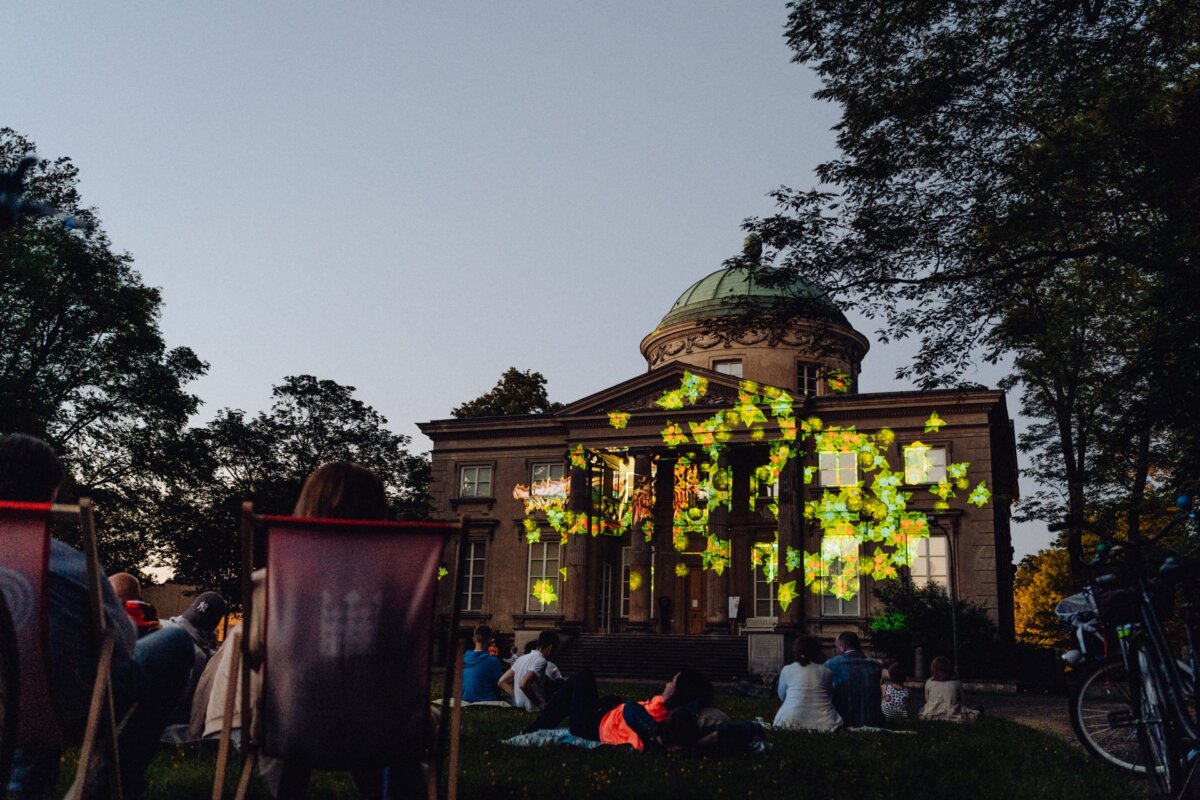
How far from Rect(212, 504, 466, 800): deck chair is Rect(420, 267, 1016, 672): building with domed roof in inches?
1164

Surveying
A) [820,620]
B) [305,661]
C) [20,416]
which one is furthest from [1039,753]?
[20,416]

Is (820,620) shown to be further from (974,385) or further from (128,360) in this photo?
(128,360)

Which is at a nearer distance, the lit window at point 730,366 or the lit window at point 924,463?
the lit window at point 924,463

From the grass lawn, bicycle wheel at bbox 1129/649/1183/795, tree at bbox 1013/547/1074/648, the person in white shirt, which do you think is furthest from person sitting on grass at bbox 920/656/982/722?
tree at bbox 1013/547/1074/648

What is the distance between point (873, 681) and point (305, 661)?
10807mm

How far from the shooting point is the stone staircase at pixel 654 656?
3241 cm

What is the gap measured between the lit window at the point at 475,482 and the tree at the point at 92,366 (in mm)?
11273

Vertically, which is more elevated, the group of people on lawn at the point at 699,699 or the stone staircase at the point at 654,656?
the group of people on lawn at the point at 699,699

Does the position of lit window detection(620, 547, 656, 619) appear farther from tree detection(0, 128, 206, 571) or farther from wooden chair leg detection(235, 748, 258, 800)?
wooden chair leg detection(235, 748, 258, 800)

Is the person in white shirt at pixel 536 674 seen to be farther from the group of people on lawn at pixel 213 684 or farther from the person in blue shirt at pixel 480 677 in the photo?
the person in blue shirt at pixel 480 677

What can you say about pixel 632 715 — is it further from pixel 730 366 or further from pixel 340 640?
pixel 730 366

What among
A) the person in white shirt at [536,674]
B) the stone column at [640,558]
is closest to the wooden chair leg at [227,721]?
the person in white shirt at [536,674]

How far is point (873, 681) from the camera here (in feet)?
42.0

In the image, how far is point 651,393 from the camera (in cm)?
3838
